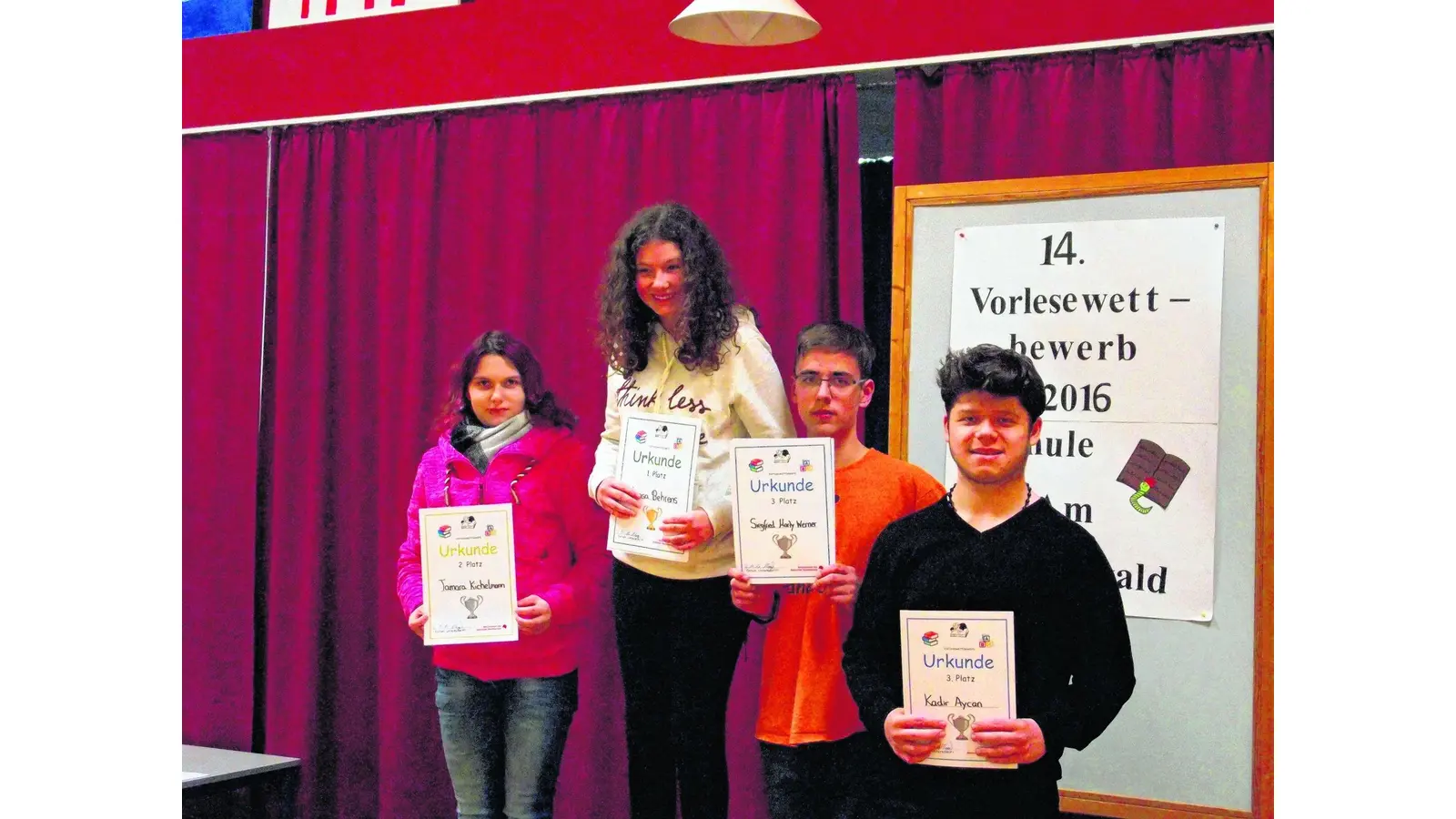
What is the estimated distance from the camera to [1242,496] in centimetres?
271

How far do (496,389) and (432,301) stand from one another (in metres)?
1.10

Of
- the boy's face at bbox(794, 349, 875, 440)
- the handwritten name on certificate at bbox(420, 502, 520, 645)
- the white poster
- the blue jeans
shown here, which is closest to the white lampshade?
the white poster

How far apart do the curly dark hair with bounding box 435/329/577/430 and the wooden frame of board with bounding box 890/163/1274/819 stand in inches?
33.6

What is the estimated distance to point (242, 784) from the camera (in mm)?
3926

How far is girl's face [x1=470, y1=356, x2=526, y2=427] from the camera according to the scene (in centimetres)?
304

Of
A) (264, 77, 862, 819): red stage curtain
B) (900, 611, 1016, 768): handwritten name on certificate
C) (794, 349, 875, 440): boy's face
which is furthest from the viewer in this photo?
(264, 77, 862, 819): red stage curtain

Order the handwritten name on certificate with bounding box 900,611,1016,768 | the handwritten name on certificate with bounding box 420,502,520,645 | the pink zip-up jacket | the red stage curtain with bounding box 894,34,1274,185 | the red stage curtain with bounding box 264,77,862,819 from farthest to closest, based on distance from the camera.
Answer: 1. the red stage curtain with bounding box 264,77,862,819
2. the red stage curtain with bounding box 894,34,1274,185
3. the pink zip-up jacket
4. the handwritten name on certificate with bounding box 420,502,520,645
5. the handwritten name on certificate with bounding box 900,611,1016,768

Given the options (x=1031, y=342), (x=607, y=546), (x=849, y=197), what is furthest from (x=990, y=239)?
(x=607, y=546)

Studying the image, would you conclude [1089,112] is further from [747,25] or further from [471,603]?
[471,603]

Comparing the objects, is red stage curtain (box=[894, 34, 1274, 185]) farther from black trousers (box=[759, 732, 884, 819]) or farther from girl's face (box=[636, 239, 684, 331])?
black trousers (box=[759, 732, 884, 819])

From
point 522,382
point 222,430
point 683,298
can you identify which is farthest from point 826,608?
point 222,430

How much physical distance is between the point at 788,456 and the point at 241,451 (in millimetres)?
2512

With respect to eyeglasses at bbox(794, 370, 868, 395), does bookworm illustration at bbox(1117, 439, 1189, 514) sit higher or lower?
lower

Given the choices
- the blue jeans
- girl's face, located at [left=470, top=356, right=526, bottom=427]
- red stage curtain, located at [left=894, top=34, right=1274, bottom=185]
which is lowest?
the blue jeans
